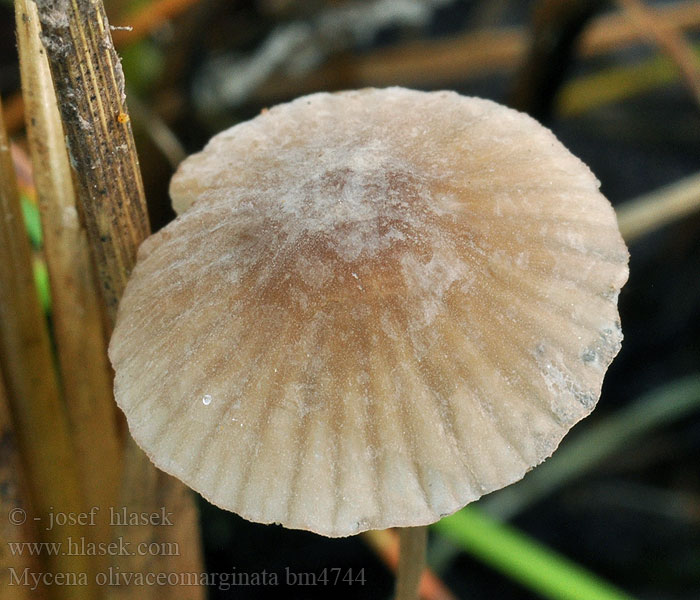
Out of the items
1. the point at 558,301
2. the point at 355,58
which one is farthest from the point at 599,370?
the point at 355,58

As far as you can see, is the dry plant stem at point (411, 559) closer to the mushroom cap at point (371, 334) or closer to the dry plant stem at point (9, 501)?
the mushroom cap at point (371, 334)

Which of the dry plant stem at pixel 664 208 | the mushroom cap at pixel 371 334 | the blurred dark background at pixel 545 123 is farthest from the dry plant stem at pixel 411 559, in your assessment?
the blurred dark background at pixel 545 123

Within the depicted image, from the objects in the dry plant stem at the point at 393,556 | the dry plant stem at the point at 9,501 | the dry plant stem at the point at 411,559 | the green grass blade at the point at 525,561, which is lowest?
the dry plant stem at the point at 393,556

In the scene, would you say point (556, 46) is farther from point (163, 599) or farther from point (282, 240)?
point (163, 599)

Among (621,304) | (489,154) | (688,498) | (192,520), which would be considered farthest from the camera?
(621,304)

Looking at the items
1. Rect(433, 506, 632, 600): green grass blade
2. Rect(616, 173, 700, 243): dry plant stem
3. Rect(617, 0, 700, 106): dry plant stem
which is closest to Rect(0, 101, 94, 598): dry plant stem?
Rect(433, 506, 632, 600): green grass blade
